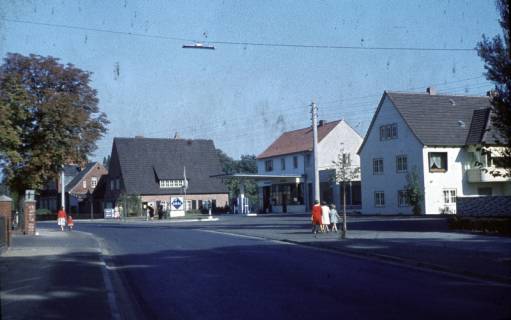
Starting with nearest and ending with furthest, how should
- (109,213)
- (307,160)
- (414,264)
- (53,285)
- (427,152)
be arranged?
(53,285) < (414,264) < (427,152) < (307,160) < (109,213)

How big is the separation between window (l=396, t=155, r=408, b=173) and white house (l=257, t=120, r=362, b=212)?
41.6 ft

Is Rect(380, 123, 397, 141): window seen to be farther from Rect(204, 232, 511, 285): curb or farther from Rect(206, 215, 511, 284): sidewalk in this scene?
Rect(204, 232, 511, 285): curb

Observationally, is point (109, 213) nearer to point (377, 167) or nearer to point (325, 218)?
point (377, 167)

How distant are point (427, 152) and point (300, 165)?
23.9 metres

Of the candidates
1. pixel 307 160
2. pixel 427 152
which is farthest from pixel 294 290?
pixel 307 160

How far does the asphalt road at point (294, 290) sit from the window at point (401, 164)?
31723 millimetres

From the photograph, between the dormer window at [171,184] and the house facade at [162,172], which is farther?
the dormer window at [171,184]

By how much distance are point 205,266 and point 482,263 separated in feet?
22.4

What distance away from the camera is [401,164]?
50.2 m

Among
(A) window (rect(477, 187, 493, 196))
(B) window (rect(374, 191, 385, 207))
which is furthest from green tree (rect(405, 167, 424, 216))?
(A) window (rect(477, 187, 493, 196))

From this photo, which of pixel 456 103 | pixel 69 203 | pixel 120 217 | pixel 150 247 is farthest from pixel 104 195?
pixel 150 247

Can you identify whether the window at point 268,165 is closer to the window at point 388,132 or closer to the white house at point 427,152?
the white house at point 427,152

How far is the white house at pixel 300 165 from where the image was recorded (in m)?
67.4

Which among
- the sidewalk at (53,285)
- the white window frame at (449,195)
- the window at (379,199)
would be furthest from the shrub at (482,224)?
the window at (379,199)
